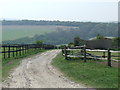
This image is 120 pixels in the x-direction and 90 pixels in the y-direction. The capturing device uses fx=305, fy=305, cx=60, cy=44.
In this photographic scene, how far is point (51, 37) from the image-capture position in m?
83.6

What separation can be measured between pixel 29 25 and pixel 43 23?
4.39m

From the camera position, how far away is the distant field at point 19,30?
2662 inches

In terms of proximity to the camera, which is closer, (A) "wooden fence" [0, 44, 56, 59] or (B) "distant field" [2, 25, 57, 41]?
(A) "wooden fence" [0, 44, 56, 59]

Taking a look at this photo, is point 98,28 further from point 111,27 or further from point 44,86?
point 44,86

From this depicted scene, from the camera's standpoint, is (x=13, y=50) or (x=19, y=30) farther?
(x=19, y=30)

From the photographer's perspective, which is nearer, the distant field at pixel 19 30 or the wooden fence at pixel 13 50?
the wooden fence at pixel 13 50

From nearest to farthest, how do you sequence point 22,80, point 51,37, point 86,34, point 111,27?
point 22,80
point 51,37
point 86,34
point 111,27

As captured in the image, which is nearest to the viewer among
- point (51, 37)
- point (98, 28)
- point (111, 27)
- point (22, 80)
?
point (22, 80)

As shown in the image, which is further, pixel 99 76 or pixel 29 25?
pixel 29 25

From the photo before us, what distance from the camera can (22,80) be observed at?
39.7ft

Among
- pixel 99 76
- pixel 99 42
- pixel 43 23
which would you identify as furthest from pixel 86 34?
pixel 99 76

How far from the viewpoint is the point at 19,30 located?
229 ft

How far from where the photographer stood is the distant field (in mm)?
67625

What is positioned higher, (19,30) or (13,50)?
(13,50)
